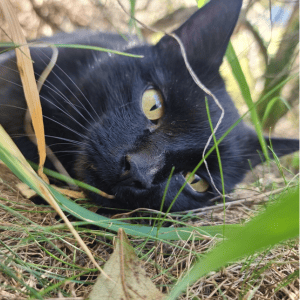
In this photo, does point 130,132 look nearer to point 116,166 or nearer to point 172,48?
point 116,166

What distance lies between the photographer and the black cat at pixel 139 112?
1079 mm

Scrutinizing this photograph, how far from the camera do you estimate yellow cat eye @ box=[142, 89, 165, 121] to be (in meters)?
1.18

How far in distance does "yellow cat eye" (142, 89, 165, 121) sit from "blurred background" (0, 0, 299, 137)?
343 millimetres

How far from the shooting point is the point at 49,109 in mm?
1274

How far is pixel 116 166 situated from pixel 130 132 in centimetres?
15

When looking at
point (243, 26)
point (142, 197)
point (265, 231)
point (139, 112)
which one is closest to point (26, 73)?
point (139, 112)

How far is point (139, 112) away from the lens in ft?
3.76

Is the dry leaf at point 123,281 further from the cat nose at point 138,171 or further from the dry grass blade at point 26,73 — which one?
the dry grass blade at point 26,73

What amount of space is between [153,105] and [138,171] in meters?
0.34

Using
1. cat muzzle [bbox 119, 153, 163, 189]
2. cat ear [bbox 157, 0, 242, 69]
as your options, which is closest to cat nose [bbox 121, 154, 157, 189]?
cat muzzle [bbox 119, 153, 163, 189]

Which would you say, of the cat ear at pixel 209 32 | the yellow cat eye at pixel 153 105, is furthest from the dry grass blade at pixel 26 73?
the cat ear at pixel 209 32

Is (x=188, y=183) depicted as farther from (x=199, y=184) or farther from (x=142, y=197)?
(x=142, y=197)

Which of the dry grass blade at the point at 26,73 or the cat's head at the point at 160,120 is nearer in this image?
the dry grass blade at the point at 26,73

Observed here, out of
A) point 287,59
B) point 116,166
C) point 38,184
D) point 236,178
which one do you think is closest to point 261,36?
point 287,59
